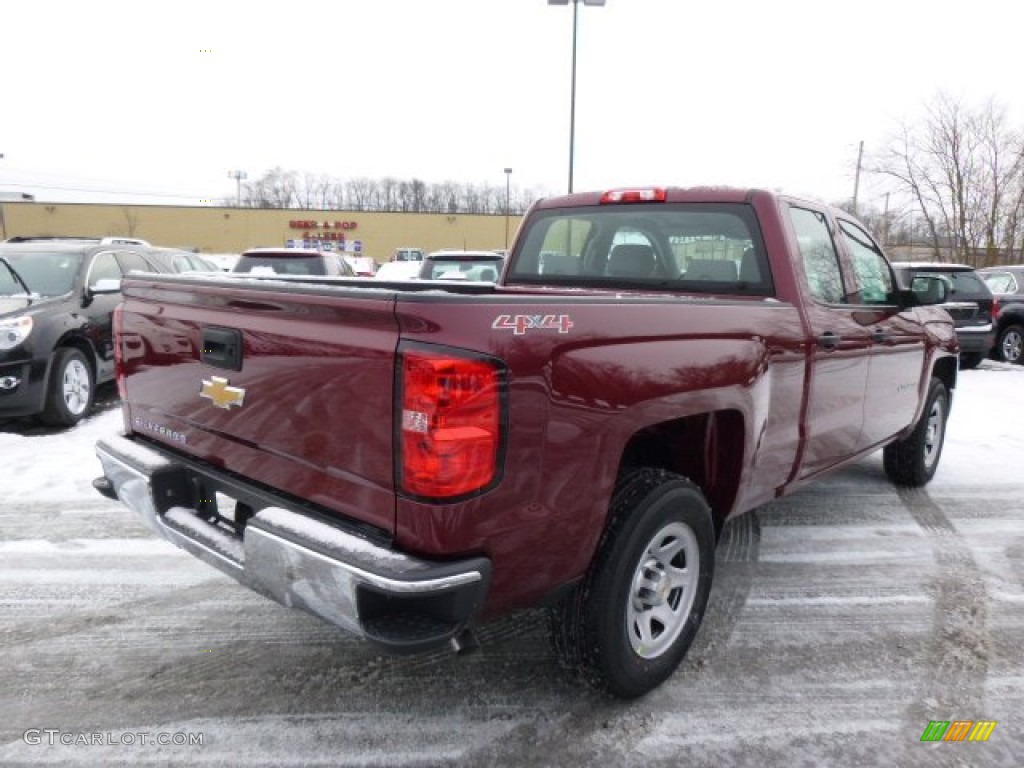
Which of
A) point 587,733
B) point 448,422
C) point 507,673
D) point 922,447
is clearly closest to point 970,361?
point 922,447

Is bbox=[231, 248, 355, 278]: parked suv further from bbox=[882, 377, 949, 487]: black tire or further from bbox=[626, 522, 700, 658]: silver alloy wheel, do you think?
bbox=[626, 522, 700, 658]: silver alloy wheel

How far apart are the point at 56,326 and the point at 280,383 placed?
538 centimetres

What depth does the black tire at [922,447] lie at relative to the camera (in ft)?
16.9

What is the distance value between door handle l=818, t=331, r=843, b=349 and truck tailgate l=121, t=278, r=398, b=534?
87.7 inches

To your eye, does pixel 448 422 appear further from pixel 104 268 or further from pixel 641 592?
pixel 104 268

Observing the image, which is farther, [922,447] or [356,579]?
[922,447]

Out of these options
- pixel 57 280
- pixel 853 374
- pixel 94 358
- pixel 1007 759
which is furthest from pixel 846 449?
pixel 57 280

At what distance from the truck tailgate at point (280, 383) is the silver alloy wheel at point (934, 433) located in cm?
471

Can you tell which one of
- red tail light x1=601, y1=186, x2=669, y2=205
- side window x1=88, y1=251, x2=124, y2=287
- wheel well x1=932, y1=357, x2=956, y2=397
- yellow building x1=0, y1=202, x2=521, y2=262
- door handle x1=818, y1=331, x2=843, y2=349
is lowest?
wheel well x1=932, y1=357, x2=956, y2=397

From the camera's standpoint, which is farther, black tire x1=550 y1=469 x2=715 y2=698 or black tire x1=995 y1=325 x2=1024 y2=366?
black tire x1=995 y1=325 x2=1024 y2=366

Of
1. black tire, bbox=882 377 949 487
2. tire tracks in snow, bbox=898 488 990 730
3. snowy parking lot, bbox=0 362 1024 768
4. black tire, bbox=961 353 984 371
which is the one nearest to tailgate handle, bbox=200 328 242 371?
snowy parking lot, bbox=0 362 1024 768

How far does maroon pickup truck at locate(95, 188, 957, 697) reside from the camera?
1.97 meters

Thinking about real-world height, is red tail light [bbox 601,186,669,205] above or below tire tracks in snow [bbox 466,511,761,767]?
above

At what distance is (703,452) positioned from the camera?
3.01 metres
